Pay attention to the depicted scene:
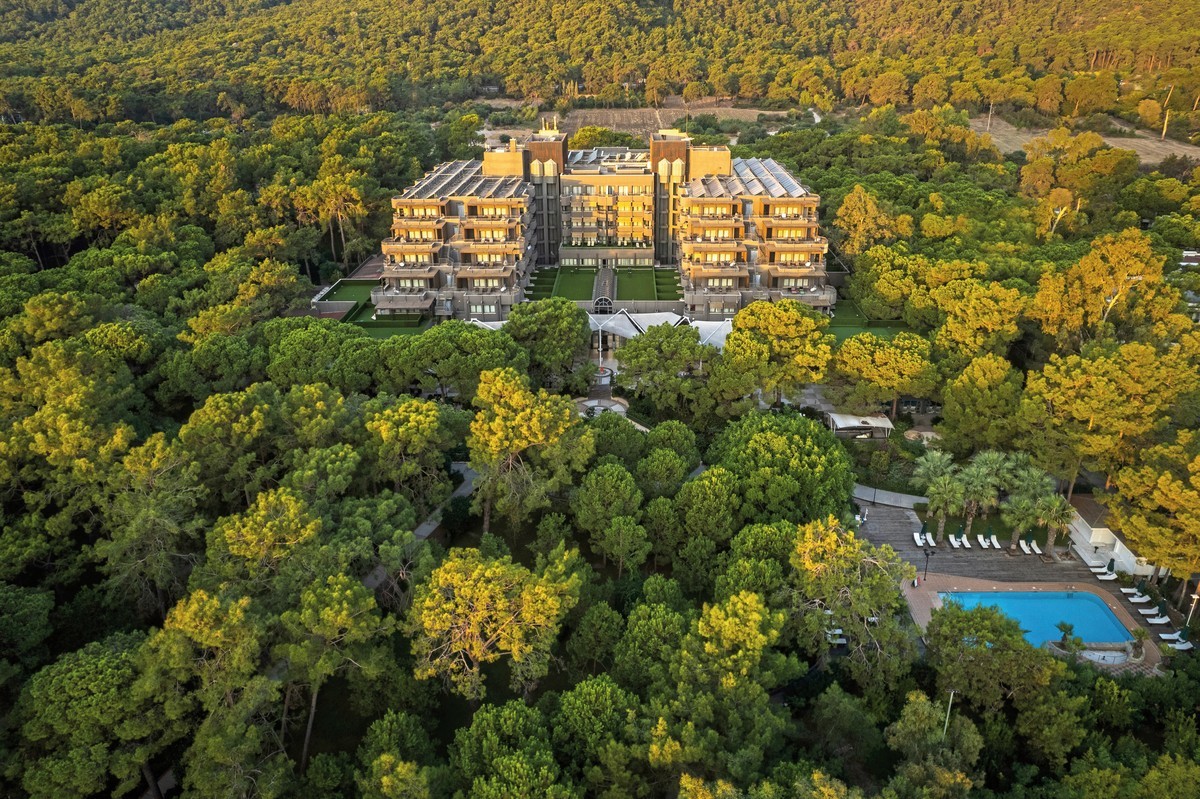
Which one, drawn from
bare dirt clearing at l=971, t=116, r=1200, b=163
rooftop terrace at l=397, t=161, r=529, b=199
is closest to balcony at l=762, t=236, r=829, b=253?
rooftop terrace at l=397, t=161, r=529, b=199

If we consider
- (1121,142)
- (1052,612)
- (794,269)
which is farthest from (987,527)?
(1121,142)

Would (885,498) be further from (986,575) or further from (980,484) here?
(986,575)

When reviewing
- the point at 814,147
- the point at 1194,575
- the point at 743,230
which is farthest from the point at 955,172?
the point at 1194,575

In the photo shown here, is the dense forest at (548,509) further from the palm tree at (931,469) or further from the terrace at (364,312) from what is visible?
the terrace at (364,312)

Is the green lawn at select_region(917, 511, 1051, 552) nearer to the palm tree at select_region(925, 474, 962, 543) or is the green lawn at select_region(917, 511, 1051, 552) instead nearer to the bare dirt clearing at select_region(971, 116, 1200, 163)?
the palm tree at select_region(925, 474, 962, 543)

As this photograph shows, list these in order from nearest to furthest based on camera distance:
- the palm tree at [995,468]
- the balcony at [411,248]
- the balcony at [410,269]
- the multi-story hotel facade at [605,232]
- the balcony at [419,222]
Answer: the palm tree at [995,468] < the multi-story hotel facade at [605,232] < the balcony at [410,269] < the balcony at [411,248] < the balcony at [419,222]

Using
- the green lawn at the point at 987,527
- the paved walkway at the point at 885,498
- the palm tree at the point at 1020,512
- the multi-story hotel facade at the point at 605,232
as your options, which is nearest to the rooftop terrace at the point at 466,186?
the multi-story hotel facade at the point at 605,232

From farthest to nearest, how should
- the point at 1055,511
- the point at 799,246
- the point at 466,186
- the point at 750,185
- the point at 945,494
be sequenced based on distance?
the point at 466,186
the point at 750,185
the point at 799,246
the point at 945,494
the point at 1055,511
